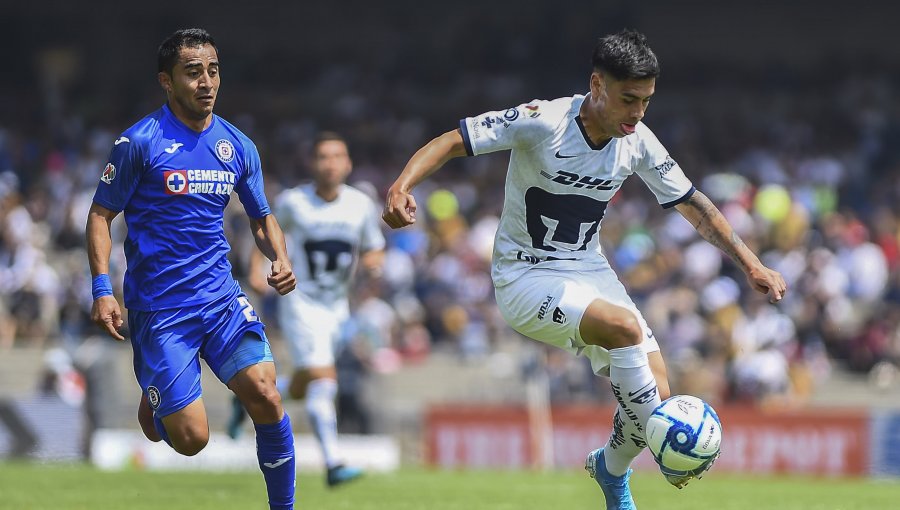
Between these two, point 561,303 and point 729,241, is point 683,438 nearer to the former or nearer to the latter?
point 561,303

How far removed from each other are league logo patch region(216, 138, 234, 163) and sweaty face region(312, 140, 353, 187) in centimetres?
483

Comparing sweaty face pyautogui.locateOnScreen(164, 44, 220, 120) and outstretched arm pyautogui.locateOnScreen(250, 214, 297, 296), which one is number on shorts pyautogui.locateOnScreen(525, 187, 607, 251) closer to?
outstretched arm pyautogui.locateOnScreen(250, 214, 297, 296)

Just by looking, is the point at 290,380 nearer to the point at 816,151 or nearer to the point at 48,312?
the point at 48,312

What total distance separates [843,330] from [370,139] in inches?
420

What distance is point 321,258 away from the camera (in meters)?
13.2

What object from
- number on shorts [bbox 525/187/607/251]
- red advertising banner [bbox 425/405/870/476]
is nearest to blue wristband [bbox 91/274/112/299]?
number on shorts [bbox 525/187/607/251]

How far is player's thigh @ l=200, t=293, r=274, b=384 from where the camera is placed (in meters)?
8.07

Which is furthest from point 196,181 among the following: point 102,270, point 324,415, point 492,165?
point 492,165

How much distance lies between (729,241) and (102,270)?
141 inches

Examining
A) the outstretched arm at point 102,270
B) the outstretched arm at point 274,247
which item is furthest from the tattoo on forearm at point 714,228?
the outstretched arm at point 102,270

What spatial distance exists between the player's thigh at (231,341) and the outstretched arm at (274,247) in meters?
0.27

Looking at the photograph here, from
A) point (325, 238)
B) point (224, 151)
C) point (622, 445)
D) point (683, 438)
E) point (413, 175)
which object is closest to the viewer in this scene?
point (413, 175)

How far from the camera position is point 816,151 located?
90.3 feet

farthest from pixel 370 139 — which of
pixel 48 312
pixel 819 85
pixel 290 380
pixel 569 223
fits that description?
pixel 569 223
